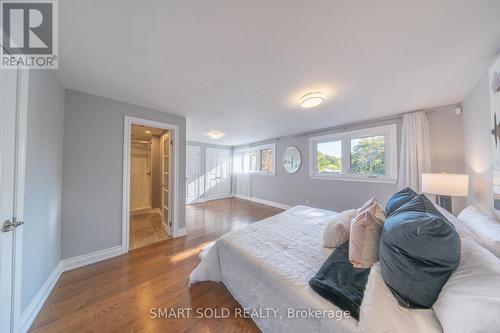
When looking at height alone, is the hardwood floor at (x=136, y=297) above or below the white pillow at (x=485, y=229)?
below

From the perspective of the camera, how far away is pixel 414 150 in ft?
9.03

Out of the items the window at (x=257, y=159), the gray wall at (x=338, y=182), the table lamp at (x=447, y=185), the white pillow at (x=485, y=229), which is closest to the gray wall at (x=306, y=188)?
the gray wall at (x=338, y=182)

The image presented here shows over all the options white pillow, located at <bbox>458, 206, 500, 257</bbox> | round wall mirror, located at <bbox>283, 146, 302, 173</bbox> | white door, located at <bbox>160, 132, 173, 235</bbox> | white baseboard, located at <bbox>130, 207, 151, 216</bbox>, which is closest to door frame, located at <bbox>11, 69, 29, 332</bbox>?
white door, located at <bbox>160, 132, 173, 235</bbox>

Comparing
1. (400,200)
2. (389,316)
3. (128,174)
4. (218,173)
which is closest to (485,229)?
(400,200)

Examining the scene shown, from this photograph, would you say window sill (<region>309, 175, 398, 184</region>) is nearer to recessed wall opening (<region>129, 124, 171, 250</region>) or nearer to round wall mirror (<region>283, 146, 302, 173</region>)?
round wall mirror (<region>283, 146, 302, 173</region>)

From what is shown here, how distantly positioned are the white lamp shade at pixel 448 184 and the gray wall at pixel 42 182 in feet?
13.7

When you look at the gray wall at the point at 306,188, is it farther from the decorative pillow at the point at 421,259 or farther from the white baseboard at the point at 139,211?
the white baseboard at the point at 139,211

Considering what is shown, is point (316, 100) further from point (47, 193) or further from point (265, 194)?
point (265, 194)

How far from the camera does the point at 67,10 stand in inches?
41.0

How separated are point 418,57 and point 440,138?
203 cm

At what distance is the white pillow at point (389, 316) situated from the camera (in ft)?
2.41

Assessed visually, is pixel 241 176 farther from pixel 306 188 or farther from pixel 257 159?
pixel 306 188


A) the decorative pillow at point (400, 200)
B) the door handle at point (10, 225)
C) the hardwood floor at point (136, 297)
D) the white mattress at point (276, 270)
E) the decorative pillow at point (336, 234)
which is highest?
the decorative pillow at point (400, 200)

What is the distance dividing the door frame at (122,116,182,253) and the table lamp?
3.73 metres
